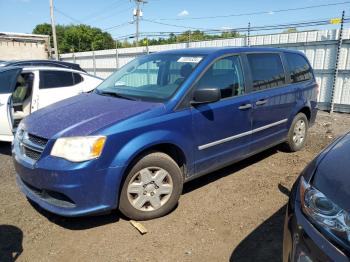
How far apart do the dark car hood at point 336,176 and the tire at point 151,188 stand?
5.64 ft

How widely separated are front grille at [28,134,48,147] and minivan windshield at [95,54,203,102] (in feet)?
3.54

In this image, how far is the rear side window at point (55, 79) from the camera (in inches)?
251

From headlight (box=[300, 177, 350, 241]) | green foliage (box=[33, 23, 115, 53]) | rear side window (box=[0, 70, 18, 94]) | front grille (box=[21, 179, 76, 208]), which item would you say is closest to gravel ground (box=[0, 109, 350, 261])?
front grille (box=[21, 179, 76, 208])

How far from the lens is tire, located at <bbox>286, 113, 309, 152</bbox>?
5468 millimetres

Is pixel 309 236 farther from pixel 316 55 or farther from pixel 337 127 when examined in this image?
pixel 316 55

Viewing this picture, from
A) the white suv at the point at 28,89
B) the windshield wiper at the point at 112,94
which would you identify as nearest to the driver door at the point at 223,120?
the windshield wiper at the point at 112,94

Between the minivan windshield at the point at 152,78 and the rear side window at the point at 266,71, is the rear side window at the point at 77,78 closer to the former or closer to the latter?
the minivan windshield at the point at 152,78

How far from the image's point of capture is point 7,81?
6.14 m

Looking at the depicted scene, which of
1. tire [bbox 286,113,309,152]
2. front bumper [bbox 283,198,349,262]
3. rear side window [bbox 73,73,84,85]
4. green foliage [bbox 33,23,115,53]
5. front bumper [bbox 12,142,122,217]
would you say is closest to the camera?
front bumper [bbox 283,198,349,262]

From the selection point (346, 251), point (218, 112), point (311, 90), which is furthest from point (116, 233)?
point (311, 90)

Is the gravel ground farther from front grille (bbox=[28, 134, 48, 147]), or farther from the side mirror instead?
the side mirror

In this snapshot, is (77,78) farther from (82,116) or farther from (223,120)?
(223,120)

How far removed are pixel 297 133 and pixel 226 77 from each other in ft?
7.43

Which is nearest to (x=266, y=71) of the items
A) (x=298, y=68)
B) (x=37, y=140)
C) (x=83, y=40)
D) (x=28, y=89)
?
(x=298, y=68)
